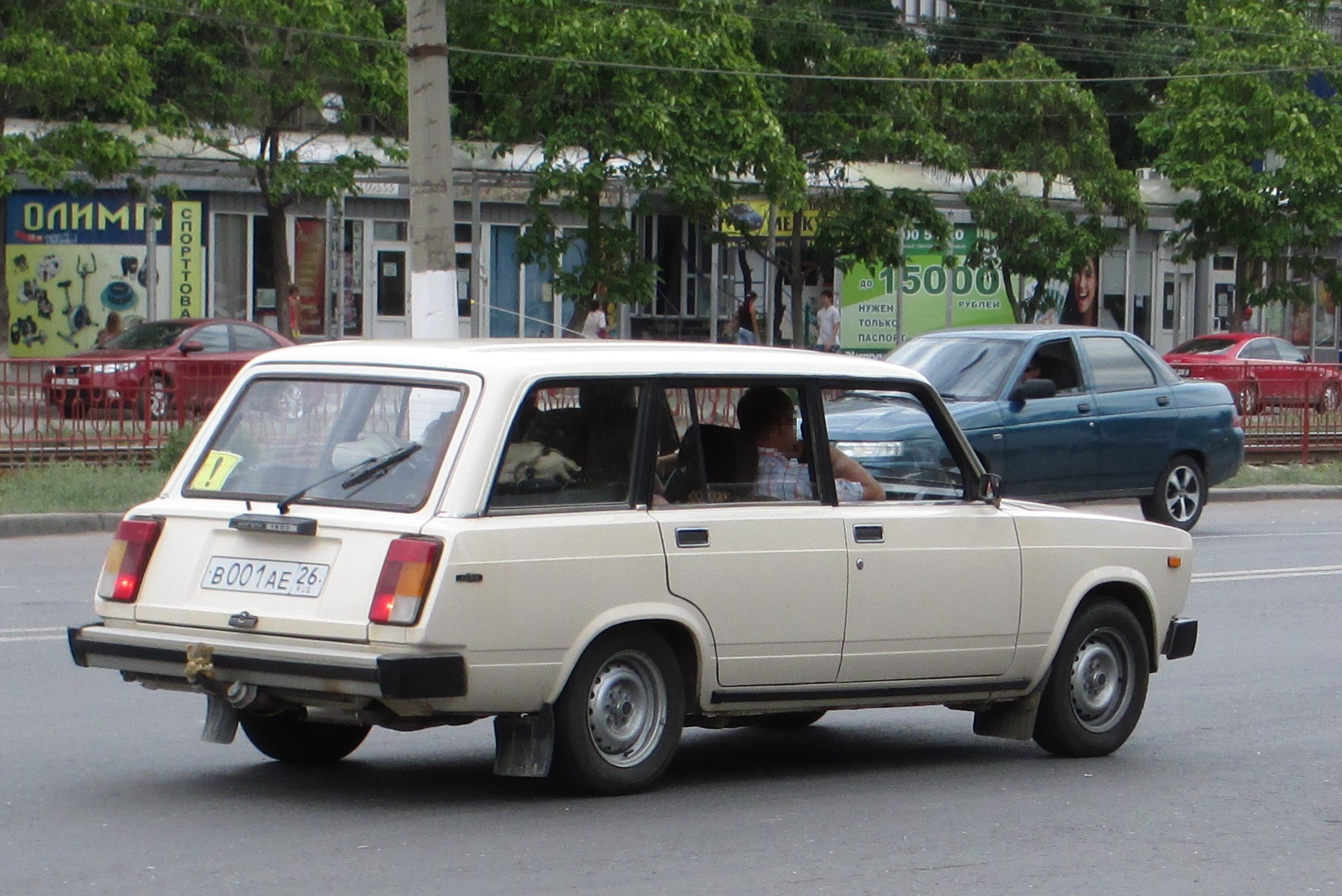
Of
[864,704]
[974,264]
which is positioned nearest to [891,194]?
[974,264]

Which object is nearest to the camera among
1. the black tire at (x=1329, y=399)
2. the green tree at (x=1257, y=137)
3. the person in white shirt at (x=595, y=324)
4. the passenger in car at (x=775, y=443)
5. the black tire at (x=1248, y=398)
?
the passenger in car at (x=775, y=443)

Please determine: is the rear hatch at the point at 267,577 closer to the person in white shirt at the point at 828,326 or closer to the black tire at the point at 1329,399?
the black tire at the point at 1329,399

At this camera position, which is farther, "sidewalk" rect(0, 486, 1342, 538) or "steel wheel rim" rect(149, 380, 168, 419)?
"steel wheel rim" rect(149, 380, 168, 419)

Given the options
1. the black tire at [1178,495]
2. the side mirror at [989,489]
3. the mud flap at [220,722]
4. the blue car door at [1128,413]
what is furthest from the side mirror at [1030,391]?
the mud flap at [220,722]

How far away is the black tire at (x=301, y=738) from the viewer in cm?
714

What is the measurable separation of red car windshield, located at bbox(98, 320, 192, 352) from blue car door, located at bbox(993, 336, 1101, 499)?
14.4 meters

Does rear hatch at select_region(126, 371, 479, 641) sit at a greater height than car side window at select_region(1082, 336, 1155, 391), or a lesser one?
lesser

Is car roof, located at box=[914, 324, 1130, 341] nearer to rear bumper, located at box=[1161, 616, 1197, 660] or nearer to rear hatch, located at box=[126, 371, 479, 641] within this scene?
rear bumper, located at box=[1161, 616, 1197, 660]

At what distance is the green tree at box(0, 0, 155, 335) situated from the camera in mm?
28625

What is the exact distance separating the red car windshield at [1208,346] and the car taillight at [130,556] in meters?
32.7

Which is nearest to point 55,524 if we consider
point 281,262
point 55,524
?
point 55,524

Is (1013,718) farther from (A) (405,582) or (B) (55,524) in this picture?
(B) (55,524)

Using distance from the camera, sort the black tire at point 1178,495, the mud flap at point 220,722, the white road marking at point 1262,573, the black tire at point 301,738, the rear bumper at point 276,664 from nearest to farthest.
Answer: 1. the rear bumper at point 276,664
2. the mud flap at point 220,722
3. the black tire at point 301,738
4. the white road marking at point 1262,573
5. the black tire at point 1178,495

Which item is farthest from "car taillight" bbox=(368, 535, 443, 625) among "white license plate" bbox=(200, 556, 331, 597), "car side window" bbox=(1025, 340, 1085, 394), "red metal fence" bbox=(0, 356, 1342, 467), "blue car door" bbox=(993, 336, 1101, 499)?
"red metal fence" bbox=(0, 356, 1342, 467)
